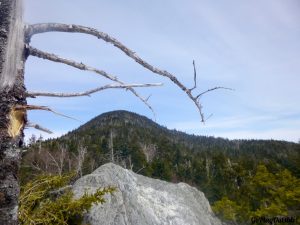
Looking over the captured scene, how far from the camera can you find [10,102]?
2.08 metres

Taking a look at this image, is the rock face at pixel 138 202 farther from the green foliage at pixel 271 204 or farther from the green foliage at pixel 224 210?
the green foliage at pixel 271 204

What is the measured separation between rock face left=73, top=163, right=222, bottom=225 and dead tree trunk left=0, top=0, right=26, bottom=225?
4.60 meters

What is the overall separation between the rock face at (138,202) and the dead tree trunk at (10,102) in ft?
15.1

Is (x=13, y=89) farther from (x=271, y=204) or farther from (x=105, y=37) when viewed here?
(x=271, y=204)

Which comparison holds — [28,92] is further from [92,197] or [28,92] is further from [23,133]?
[92,197]

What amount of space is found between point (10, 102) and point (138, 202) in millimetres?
5708

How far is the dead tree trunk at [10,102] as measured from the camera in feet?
6.61

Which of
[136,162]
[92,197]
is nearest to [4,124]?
[92,197]

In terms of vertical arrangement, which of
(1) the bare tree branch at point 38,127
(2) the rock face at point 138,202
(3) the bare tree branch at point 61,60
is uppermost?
(3) the bare tree branch at point 61,60

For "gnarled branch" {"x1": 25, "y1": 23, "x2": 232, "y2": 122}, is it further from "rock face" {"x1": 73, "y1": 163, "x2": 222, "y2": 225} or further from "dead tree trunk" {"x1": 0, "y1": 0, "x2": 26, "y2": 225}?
"rock face" {"x1": 73, "y1": 163, "x2": 222, "y2": 225}

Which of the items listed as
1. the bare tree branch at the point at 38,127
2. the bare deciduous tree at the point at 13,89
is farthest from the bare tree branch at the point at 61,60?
the bare tree branch at the point at 38,127

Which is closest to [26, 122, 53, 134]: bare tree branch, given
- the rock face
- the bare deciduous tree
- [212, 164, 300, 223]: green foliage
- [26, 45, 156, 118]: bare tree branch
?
the bare deciduous tree

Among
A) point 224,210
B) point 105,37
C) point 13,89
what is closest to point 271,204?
point 224,210

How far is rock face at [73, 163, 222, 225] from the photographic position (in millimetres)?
6770
